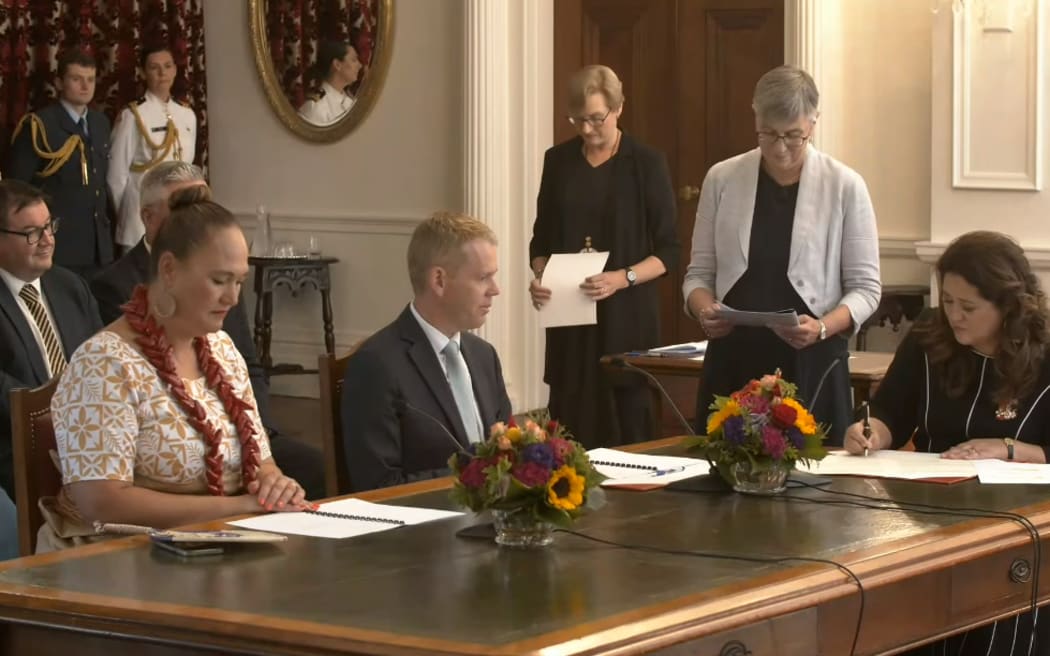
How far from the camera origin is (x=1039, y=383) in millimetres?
3812

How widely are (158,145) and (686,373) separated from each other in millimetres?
5021

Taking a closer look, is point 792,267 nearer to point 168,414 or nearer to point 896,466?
point 896,466

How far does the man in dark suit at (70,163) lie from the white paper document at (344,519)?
238 inches

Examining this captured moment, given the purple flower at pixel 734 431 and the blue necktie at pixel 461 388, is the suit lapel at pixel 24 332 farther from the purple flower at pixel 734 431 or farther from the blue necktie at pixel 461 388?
the purple flower at pixel 734 431

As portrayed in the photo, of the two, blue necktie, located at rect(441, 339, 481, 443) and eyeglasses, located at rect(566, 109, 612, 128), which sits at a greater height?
eyeglasses, located at rect(566, 109, 612, 128)

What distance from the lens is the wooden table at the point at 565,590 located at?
2309 mm

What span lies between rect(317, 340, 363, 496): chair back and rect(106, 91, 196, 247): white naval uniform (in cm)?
571

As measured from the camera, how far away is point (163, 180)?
5.02 meters

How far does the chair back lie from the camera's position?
3672 millimetres

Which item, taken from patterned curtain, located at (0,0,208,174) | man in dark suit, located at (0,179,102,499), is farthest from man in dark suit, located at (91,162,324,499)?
patterned curtain, located at (0,0,208,174)

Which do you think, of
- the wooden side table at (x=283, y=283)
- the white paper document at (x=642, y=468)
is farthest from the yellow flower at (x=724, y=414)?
the wooden side table at (x=283, y=283)

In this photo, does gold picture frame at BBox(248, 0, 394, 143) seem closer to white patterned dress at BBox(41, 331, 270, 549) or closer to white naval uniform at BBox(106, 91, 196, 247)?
white naval uniform at BBox(106, 91, 196, 247)

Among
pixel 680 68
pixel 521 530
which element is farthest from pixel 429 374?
pixel 680 68

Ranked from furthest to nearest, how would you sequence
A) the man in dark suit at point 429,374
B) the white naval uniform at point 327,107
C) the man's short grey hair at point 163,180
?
the white naval uniform at point 327,107, the man's short grey hair at point 163,180, the man in dark suit at point 429,374
